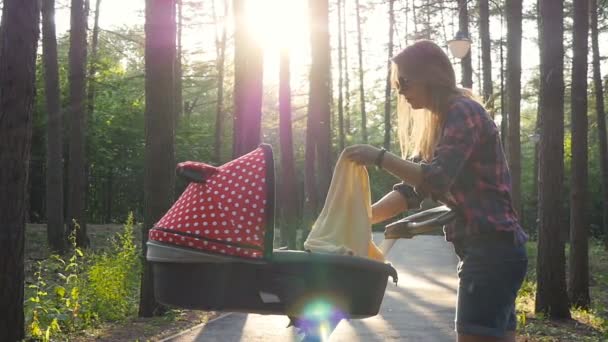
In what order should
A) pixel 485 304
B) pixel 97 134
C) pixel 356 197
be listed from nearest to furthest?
pixel 356 197 < pixel 485 304 < pixel 97 134

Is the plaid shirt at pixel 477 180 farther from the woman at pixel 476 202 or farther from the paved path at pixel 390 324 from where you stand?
the paved path at pixel 390 324

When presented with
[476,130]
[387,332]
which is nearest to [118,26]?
[387,332]

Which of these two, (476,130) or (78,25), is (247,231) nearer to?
(476,130)

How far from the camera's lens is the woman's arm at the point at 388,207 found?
3719mm

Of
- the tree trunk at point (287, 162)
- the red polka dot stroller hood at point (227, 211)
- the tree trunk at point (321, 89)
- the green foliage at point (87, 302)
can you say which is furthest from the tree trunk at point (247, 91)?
the red polka dot stroller hood at point (227, 211)

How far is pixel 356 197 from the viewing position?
319 cm

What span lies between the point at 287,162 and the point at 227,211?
24.2 meters

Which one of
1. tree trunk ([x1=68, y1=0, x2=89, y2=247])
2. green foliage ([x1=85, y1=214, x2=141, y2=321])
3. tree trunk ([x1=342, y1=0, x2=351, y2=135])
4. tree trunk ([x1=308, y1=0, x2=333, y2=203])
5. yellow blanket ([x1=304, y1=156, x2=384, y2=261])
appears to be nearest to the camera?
yellow blanket ([x1=304, y1=156, x2=384, y2=261])

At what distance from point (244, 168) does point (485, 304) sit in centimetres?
121

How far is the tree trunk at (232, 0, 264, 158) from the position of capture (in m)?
14.5

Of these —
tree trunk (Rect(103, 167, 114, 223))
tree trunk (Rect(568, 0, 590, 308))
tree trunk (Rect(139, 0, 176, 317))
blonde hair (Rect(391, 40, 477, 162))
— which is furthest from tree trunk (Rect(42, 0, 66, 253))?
blonde hair (Rect(391, 40, 477, 162))

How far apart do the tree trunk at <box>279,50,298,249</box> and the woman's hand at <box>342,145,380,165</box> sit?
19.9 meters

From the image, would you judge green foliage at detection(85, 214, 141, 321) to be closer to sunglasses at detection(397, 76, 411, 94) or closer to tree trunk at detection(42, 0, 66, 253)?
sunglasses at detection(397, 76, 411, 94)

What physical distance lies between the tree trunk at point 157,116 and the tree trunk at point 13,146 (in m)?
2.77
